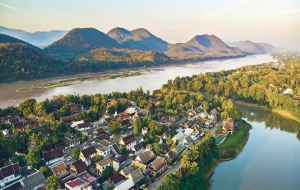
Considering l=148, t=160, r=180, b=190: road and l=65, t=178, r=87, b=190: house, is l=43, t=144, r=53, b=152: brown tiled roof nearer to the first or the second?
l=65, t=178, r=87, b=190: house

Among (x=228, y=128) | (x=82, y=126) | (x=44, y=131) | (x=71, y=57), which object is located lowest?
(x=228, y=128)

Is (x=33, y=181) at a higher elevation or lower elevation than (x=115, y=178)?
higher

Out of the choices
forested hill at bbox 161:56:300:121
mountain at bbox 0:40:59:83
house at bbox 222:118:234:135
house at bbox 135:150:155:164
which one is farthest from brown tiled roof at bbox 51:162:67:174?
mountain at bbox 0:40:59:83

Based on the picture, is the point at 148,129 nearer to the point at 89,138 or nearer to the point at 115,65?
the point at 89,138

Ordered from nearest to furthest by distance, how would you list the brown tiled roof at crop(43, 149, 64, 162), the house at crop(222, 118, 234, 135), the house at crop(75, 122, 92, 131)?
the brown tiled roof at crop(43, 149, 64, 162) < the house at crop(75, 122, 92, 131) < the house at crop(222, 118, 234, 135)

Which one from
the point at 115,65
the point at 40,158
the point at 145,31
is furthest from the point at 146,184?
the point at 145,31

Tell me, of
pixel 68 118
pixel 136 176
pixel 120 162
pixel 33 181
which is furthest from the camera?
pixel 68 118

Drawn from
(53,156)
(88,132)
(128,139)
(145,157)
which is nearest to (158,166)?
(145,157)

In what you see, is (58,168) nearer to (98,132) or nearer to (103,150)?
(103,150)
